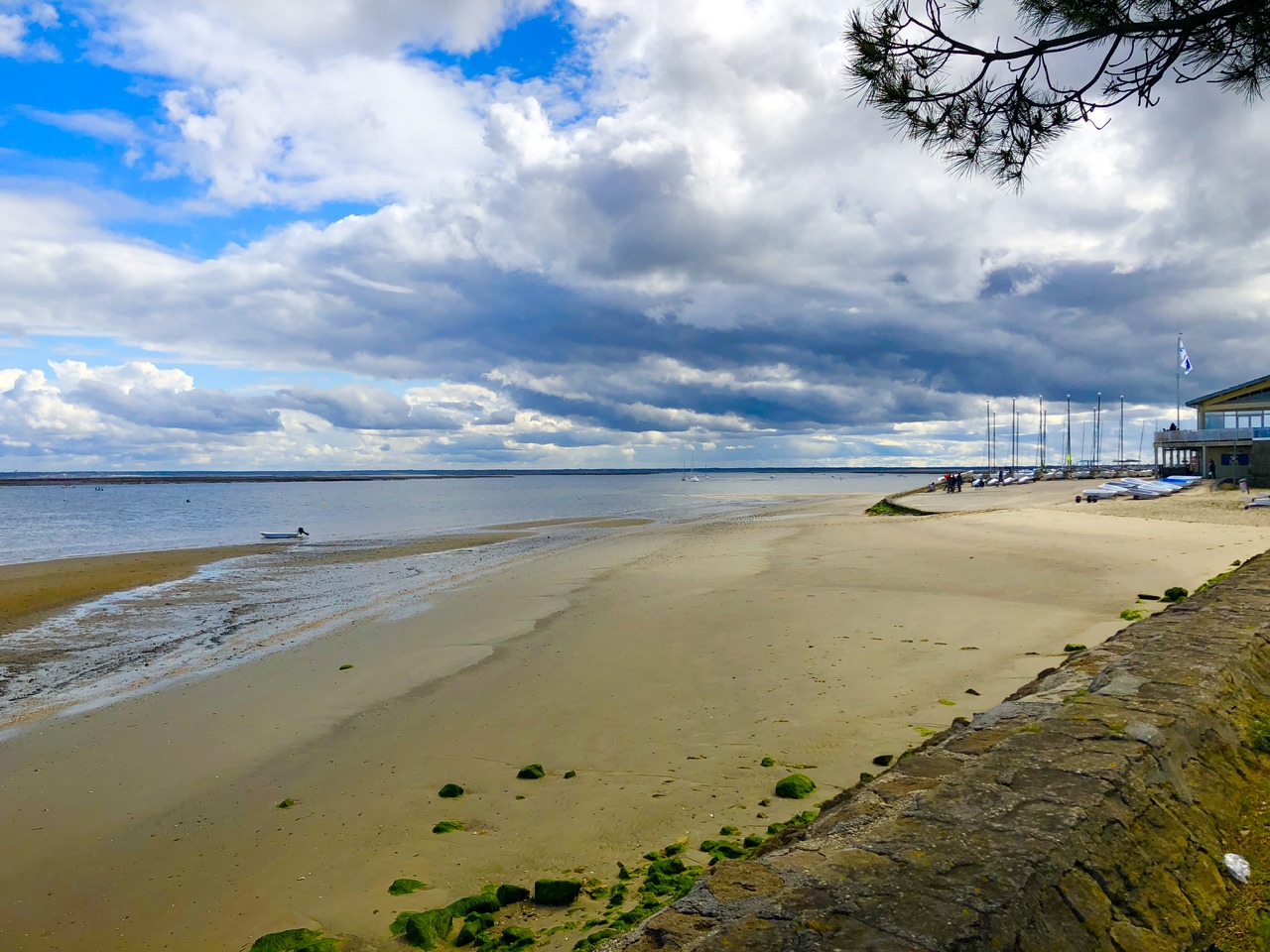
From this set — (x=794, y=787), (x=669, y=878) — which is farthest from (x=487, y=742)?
(x=669, y=878)

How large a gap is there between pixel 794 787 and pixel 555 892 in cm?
197

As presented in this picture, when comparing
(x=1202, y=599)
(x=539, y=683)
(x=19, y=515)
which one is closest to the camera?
(x=1202, y=599)

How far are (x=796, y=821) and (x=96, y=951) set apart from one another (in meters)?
4.28

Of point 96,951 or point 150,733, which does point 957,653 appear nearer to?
point 96,951

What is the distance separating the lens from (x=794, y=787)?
18.6ft

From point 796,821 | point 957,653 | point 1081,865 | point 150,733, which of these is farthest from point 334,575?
point 1081,865

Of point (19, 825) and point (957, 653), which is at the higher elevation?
point (957, 653)

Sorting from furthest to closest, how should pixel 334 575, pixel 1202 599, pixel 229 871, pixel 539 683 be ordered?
pixel 334 575 < pixel 539 683 < pixel 1202 599 < pixel 229 871

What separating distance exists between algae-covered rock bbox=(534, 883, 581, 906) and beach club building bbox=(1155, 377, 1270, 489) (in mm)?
49633

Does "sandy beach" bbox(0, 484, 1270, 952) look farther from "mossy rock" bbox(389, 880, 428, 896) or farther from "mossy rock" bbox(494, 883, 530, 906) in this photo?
"mossy rock" bbox(494, 883, 530, 906)

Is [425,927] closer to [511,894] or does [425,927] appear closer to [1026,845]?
[511,894]

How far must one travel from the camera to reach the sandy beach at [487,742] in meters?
5.23

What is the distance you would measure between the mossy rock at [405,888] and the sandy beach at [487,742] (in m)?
0.12

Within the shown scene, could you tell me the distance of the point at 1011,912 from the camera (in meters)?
2.68
